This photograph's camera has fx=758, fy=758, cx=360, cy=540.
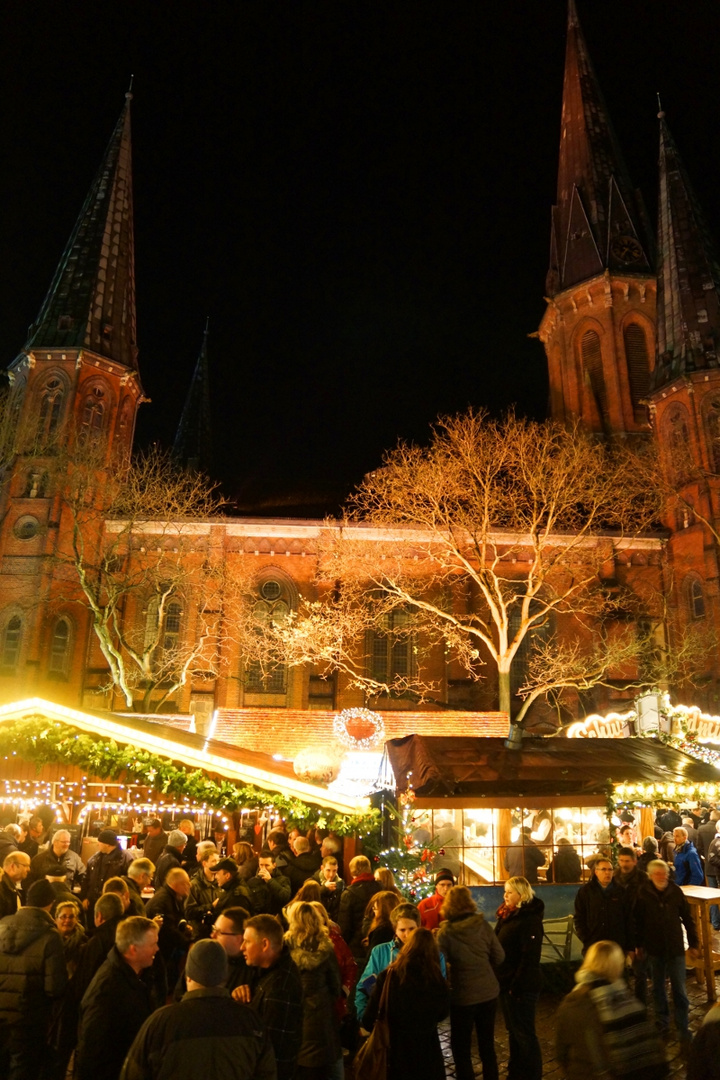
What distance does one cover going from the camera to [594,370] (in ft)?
119

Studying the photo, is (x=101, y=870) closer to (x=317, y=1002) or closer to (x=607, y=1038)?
(x=317, y=1002)

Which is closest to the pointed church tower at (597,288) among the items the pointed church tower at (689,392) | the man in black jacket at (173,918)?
the pointed church tower at (689,392)

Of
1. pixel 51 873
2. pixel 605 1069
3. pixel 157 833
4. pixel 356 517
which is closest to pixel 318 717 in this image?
pixel 356 517

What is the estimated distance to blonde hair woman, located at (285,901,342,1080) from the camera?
503 centimetres

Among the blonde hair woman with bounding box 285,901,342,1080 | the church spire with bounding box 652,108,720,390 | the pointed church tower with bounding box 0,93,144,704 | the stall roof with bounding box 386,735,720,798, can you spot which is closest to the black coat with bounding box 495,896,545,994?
the blonde hair woman with bounding box 285,901,342,1080

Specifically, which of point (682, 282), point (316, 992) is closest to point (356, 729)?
point (316, 992)

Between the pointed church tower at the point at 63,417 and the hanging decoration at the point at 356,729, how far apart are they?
1195cm

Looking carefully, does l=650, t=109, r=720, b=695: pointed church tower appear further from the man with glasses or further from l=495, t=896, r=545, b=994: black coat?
the man with glasses

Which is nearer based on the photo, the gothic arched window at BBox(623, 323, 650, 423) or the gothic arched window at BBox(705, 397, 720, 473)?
the gothic arched window at BBox(705, 397, 720, 473)

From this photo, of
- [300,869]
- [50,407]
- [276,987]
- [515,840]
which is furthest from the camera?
[50,407]

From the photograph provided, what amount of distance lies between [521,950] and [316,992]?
7.12 feet

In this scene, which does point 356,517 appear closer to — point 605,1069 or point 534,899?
point 534,899

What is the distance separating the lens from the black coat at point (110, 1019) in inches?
170

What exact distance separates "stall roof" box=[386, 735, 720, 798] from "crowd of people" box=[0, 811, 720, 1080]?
2.62 metres
